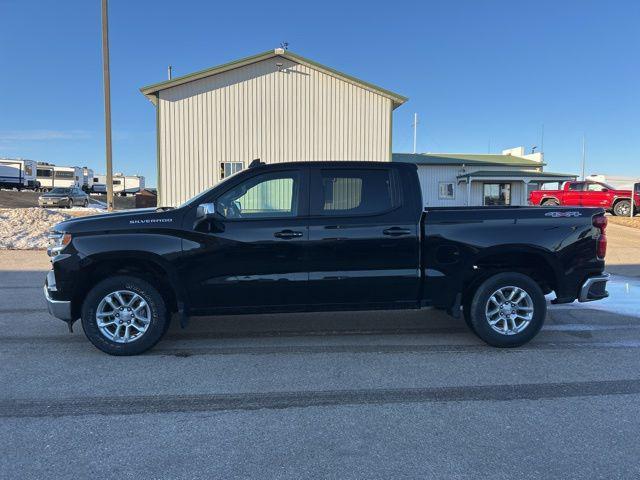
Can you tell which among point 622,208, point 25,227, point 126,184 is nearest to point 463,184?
point 622,208

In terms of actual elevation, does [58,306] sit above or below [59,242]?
below

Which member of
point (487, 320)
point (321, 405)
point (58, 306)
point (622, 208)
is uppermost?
point (622, 208)

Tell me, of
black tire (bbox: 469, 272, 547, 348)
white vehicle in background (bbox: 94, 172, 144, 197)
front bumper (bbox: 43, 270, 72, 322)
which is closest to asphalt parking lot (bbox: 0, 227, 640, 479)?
black tire (bbox: 469, 272, 547, 348)

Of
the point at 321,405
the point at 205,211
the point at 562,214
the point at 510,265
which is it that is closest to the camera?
the point at 321,405

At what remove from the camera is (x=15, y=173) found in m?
49.9

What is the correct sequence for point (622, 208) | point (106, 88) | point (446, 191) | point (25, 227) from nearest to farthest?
point (25, 227) → point (106, 88) → point (622, 208) → point (446, 191)

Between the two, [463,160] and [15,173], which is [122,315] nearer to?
[463,160]

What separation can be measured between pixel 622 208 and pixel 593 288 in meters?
24.9

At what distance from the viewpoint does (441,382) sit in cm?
437

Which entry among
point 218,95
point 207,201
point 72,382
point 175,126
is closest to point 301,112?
point 218,95

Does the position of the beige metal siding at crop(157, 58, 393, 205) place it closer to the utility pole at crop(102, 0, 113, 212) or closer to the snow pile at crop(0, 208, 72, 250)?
the utility pole at crop(102, 0, 113, 212)

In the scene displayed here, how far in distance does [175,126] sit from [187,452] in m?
17.9

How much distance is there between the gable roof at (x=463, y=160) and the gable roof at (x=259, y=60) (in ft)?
38.8

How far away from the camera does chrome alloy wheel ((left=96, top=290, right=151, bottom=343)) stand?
4945mm
